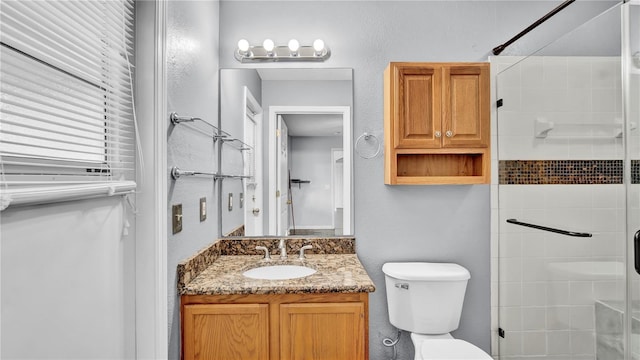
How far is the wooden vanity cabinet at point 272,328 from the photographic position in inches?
60.7

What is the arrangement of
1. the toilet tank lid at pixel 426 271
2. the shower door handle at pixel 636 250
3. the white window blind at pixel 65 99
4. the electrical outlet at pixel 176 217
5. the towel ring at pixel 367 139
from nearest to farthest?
the white window blind at pixel 65 99 < the shower door handle at pixel 636 250 < the electrical outlet at pixel 176 217 < the toilet tank lid at pixel 426 271 < the towel ring at pixel 367 139

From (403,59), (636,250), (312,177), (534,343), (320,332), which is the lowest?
(534,343)

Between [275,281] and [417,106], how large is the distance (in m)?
1.17

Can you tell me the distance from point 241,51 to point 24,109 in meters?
1.42

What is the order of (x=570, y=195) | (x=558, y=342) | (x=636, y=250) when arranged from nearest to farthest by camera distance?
(x=636, y=250)
(x=570, y=195)
(x=558, y=342)

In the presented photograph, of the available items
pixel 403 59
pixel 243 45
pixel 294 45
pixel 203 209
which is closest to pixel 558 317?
pixel 403 59

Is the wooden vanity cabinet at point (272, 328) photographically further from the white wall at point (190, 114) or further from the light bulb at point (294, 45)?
the light bulb at point (294, 45)

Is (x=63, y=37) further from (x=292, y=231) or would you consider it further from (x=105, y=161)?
(x=292, y=231)

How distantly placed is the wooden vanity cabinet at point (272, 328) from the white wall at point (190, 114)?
0.09 meters

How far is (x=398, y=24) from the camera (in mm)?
2162

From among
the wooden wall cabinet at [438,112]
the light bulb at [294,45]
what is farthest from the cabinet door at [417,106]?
the light bulb at [294,45]

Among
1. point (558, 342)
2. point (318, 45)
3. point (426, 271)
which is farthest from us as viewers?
point (318, 45)

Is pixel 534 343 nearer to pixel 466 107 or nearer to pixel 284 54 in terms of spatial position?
pixel 466 107

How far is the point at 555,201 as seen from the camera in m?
1.82
